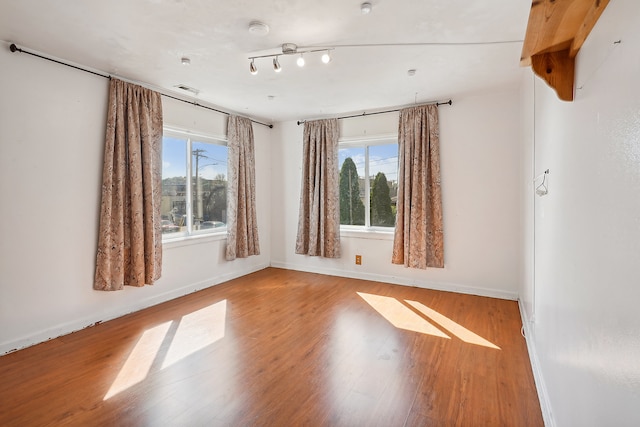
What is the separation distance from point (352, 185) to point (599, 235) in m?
3.92

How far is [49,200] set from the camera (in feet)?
9.09

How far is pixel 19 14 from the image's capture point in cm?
212

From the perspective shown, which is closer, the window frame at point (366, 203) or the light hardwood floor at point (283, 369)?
the light hardwood floor at point (283, 369)

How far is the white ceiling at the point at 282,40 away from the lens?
80.8 inches

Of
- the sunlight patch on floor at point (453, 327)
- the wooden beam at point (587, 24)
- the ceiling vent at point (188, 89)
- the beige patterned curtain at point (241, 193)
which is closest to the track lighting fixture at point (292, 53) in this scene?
the ceiling vent at point (188, 89)

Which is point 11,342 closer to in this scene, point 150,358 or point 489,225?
point 150,358

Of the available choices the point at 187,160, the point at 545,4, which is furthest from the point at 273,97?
the point at 545,4

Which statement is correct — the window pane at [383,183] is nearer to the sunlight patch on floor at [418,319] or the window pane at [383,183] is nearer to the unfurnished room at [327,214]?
the unfurnished room at [327,214]

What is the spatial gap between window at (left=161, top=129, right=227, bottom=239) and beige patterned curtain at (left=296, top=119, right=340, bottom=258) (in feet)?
4.11

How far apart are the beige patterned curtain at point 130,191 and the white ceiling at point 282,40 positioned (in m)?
0.31

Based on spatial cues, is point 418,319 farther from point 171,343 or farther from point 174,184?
point 174,184

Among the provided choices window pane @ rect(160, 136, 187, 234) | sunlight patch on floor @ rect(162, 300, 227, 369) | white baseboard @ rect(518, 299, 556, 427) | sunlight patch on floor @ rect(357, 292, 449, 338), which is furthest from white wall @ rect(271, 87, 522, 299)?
window pane @ rect(160, 136, 187, 234)

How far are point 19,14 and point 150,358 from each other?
2.54 m

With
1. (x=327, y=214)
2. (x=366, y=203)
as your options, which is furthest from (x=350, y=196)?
(x=327, y=214)
